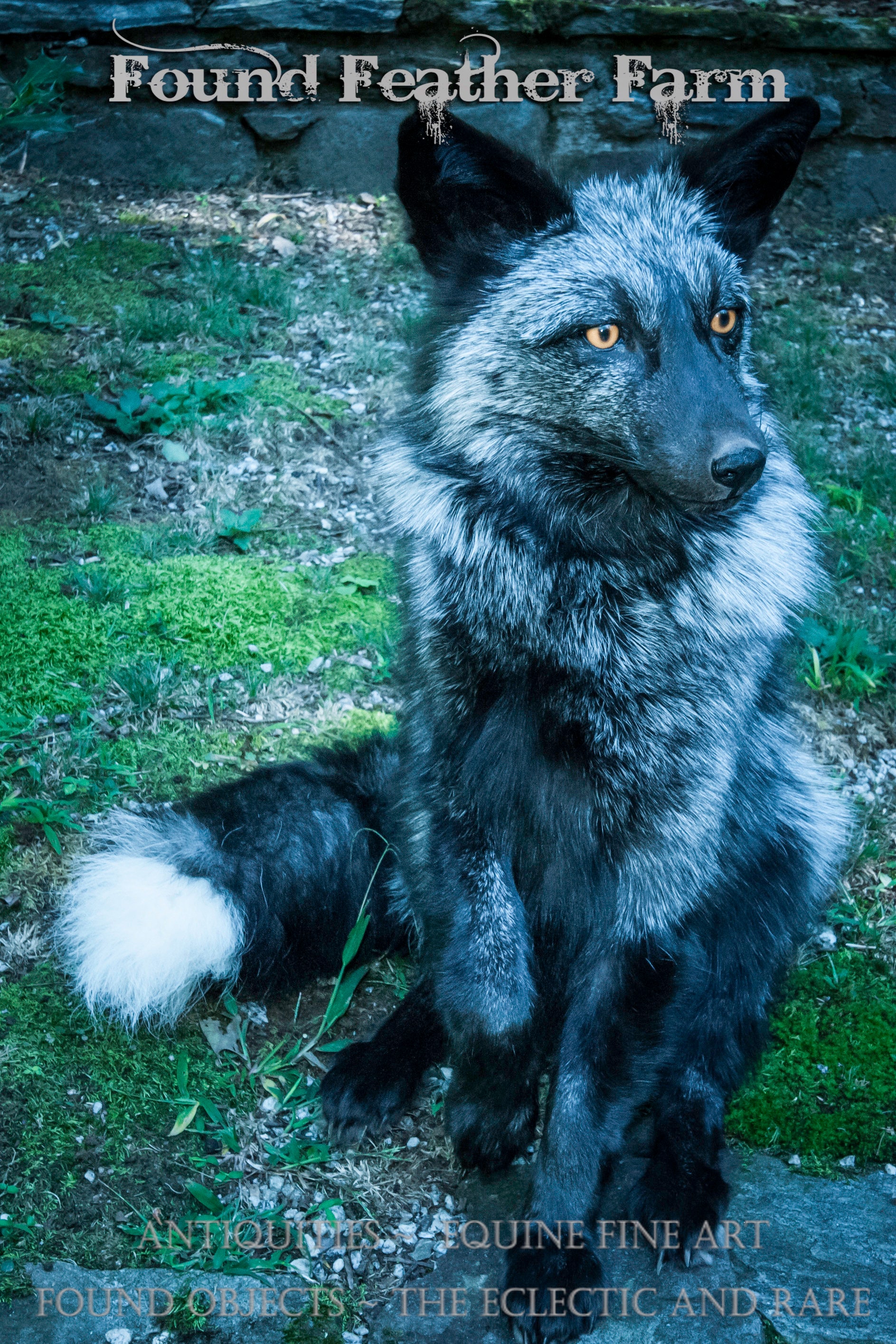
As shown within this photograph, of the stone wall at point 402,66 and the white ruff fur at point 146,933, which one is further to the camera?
the stone wall at point 402,66

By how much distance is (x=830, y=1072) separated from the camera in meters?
2.71

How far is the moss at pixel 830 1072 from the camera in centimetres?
254

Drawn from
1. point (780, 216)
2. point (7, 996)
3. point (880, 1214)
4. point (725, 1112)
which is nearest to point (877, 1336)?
point (880, 1214)

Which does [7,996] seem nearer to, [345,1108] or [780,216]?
[345,1108]

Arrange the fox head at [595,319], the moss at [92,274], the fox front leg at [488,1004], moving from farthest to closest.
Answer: the moss at [92,274]
the fox front leg at [488,1004]
the fox head at [595,319]

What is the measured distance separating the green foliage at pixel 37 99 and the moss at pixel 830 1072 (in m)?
4.21

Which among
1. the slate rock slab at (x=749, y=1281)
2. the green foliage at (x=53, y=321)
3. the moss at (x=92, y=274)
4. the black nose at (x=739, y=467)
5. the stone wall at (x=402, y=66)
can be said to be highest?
the stone wall at (x=402, y=66)

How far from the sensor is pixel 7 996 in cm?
266

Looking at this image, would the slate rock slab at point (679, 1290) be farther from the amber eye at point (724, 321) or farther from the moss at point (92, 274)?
the moss at point (92, 274)

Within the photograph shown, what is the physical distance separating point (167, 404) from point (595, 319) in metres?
3.18

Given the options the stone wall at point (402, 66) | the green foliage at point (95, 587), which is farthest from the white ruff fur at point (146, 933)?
the stone wall at point (402, 66)

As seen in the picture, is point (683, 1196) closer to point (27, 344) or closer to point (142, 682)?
point (142, 682)

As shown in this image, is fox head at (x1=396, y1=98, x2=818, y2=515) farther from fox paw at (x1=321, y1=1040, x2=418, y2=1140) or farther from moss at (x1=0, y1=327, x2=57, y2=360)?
moss at (x1=0, y1=327, x2=57, y2=360)

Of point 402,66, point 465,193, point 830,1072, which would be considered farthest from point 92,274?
point 830,1072
